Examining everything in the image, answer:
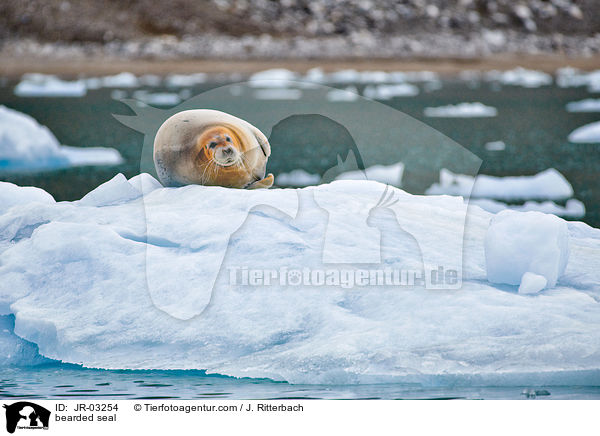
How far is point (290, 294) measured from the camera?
2549 millimetres

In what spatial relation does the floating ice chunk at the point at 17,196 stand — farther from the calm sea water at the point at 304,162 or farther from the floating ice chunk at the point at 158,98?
the floating ice chunk at the point at 158,98

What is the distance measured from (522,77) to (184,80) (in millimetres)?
4516

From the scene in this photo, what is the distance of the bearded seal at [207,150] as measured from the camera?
297 centimetres

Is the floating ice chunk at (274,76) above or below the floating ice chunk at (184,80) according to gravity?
above

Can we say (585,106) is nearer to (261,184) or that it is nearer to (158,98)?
(158,98)

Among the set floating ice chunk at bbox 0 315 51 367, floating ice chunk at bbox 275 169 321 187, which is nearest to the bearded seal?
floating ice chunk at bbox 0 315 51 367

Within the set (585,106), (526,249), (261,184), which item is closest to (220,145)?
(261,184)

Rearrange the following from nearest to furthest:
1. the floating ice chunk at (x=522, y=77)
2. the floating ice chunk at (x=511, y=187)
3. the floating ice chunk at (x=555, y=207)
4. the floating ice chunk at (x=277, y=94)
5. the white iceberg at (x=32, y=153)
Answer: the floating ice chunk at (x=555, y=207) < the floating ice chunk at (x=511, y=187) < the white iceberg at (x=32, y=153) < the floating ice chunk at (x=277, y=94) < the floating ice chunk at (x=522, y=77)

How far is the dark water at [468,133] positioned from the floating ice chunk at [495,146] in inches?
2.1

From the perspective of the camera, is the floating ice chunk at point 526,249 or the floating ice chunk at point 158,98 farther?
the floating ice chunk at point 158,98

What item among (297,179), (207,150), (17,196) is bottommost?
(297,179)

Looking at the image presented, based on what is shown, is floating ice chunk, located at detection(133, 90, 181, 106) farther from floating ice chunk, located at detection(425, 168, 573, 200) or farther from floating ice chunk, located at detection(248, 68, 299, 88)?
floating ice chunk, located at detection(425, 168, 573, 200)

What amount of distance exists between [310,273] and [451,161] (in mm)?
3621

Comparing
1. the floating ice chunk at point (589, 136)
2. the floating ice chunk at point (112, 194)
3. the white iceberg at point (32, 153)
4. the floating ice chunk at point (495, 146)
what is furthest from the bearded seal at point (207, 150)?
the floating ice chunk at point (589, 136)
